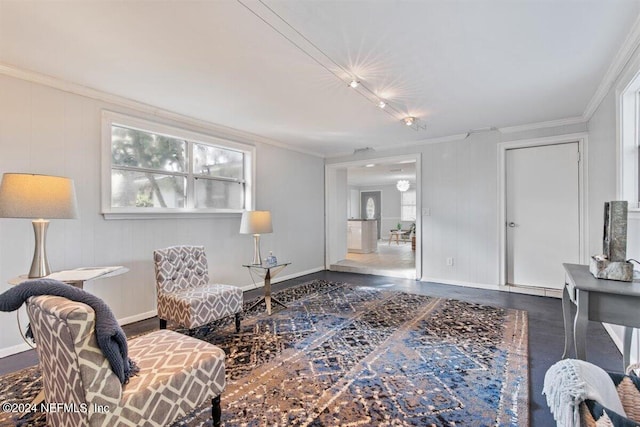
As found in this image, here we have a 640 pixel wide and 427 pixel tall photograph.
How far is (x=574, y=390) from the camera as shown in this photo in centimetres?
86

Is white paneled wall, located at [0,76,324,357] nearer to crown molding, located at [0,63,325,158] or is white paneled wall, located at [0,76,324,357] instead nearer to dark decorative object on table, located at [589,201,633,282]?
crown molding, located at [0,63,325,158]

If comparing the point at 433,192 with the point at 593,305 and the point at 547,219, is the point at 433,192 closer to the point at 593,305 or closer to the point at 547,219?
the point at 547,219

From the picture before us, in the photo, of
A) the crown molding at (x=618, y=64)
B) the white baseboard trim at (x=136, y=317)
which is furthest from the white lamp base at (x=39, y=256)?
the crown molding at (x=618, y=64)

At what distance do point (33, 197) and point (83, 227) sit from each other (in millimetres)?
1041

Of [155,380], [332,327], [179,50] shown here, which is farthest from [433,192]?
[155,380]

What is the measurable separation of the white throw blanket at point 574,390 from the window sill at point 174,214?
3.53 m

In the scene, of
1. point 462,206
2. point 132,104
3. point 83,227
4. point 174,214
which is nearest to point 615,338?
point 462,206

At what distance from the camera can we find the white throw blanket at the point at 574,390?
85 centimetres

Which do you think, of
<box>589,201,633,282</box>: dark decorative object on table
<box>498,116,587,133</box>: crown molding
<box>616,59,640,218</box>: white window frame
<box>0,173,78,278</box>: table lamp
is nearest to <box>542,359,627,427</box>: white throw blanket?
<box>589,201,633,282</box>: dark decorative object on table

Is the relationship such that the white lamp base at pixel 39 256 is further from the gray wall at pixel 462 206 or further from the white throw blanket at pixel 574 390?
the gray wall at pixel 462 206

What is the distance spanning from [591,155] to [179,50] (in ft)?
14.7

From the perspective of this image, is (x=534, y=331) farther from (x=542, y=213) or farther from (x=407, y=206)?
(x=407, y=206)

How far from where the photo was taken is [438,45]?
2164 millimetres

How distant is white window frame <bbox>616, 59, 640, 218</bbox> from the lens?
2.32 metres
